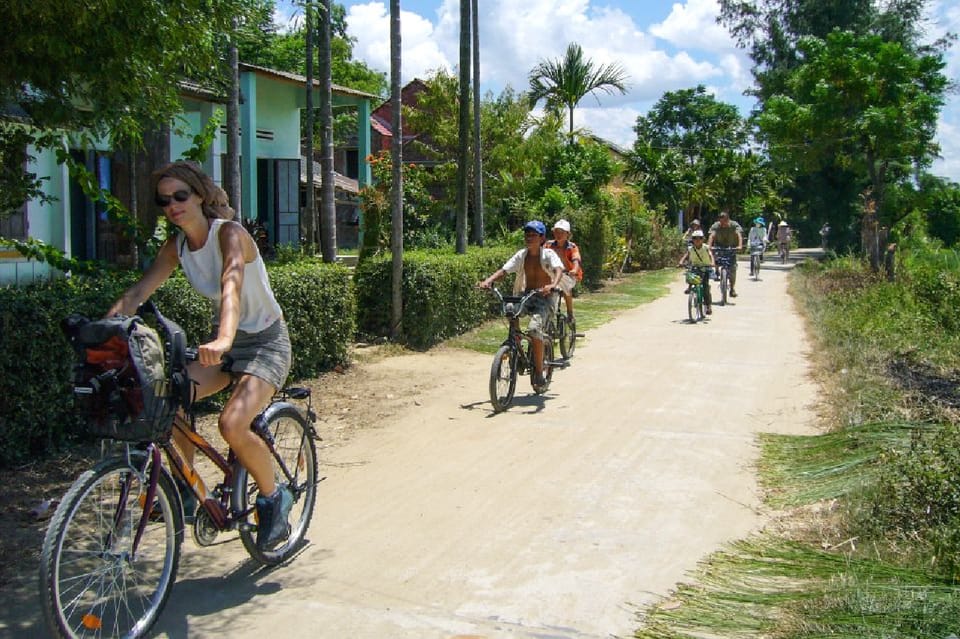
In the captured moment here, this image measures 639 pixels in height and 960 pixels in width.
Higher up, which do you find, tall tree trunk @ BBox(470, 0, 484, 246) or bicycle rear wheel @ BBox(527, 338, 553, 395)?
tall tree trunk @ BBox(470, 0, 484, 246)

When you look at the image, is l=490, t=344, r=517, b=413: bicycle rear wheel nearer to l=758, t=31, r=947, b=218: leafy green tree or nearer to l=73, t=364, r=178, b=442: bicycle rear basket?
l=73, t=364, r=178, b=442: bicycle rear basket


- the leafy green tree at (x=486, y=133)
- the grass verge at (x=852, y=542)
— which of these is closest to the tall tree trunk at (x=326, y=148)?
the grass verge at (x=852, y=542)

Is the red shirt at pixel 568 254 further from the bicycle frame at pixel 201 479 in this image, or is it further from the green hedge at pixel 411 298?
the bicycle frame at pixel 201 479

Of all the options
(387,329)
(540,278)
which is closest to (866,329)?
(540,278)

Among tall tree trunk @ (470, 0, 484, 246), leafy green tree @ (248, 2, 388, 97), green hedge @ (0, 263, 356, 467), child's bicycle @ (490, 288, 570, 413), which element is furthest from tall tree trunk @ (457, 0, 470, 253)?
leafy green tree @ (248, 2, 388, 97)

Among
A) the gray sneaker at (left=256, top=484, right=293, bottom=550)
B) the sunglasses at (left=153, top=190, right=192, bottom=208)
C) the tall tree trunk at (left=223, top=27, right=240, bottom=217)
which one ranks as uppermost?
the tall tree trunk at (left=223, top=27, right=240, bottom=217)

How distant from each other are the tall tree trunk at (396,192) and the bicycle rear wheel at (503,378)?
370 cm

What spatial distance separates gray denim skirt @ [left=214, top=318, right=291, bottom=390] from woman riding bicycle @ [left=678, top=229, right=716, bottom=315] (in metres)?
13.8

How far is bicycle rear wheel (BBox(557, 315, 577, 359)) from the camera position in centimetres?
1202

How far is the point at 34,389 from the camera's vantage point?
6613 mm

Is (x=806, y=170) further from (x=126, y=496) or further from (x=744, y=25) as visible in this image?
(x=126, y=496)

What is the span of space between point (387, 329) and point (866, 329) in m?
6.39

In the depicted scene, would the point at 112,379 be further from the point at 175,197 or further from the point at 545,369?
the point at 545,369

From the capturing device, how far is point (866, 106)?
29.0m
